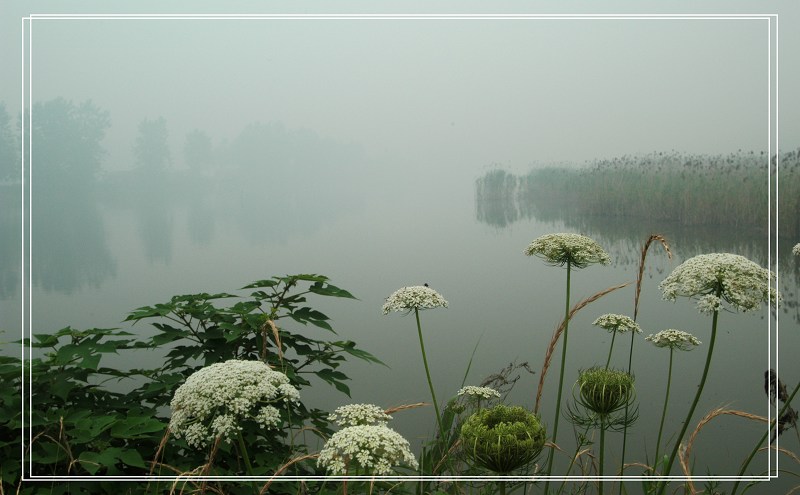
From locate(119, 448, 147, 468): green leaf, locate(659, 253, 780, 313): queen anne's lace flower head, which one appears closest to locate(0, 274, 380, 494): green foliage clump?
locate(119, 448, 147, 468): green leaf

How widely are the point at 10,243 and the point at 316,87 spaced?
167 cm

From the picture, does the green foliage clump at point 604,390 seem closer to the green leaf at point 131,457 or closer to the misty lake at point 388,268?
the misty lake at point 388,268

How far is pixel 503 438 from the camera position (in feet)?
5.69

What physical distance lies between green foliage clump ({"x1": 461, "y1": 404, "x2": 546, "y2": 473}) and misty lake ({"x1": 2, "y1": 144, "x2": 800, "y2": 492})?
1.39 metres

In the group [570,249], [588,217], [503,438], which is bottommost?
[503,438]

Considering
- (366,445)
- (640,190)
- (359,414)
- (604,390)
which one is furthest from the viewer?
(640,190)

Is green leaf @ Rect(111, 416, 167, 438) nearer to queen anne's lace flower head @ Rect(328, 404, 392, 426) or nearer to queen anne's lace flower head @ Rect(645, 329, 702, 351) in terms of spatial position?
queen anne's lace flower head @ Rect(328, 404, 392, 426)

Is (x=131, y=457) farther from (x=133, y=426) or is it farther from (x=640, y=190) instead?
(x=640, y=190)

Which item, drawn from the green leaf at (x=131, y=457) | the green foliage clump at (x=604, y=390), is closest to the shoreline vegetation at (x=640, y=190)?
the green foliage clump at (x=604, y=390)

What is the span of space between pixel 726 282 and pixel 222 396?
134 centimetres

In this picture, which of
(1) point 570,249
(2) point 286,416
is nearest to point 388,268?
(2) point 286,416

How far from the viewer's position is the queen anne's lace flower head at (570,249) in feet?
7.60

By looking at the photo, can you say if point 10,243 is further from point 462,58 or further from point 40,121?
point 462,58

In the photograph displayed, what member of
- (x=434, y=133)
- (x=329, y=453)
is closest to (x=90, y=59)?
(x=434, y=133)
